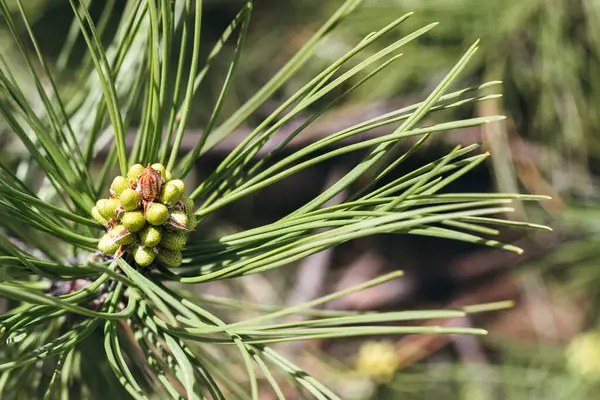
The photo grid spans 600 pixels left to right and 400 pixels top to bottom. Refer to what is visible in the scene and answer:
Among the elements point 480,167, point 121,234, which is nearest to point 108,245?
point 121,234

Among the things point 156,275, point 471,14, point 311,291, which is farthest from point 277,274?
point 156,275

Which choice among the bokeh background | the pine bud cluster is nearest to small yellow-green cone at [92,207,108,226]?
the pine bud cluster

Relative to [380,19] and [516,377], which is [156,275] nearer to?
[380,19]

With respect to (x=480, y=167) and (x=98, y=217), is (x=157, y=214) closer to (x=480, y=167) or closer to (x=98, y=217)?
(x=98, y=217)

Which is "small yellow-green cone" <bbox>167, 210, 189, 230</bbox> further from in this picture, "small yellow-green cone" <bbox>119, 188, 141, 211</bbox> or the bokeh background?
the bokeh background

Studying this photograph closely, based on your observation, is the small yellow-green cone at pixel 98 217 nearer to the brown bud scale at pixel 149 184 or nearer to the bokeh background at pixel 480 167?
the brown bud scale at pixel 149 184
